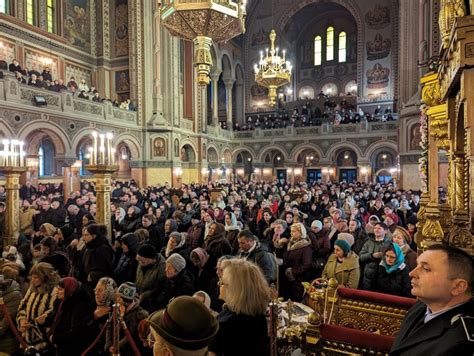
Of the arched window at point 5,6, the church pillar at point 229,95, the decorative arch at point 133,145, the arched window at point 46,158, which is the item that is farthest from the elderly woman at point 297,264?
the church pillar at point 229,95

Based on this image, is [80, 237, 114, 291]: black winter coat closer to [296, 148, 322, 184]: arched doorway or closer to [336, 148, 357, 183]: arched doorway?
[296, 148, 322, 184]: arched doorway

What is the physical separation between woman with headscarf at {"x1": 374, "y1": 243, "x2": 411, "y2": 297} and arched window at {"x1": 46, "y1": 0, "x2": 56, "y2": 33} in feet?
69.2

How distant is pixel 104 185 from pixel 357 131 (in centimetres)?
2355

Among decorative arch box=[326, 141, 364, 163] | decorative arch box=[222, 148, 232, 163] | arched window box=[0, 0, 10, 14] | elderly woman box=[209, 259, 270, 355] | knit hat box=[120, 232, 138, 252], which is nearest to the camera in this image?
elderly woman box=[209, 259, 270, 355]

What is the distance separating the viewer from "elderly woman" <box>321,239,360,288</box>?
4270 mm

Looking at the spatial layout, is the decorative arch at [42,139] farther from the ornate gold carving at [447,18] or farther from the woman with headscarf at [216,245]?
the ornate gold carving at [447,18]

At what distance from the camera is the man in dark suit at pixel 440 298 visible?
1741 millimetres

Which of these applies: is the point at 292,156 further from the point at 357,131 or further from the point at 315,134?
the point at 357,131

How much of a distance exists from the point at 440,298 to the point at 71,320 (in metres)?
3.01

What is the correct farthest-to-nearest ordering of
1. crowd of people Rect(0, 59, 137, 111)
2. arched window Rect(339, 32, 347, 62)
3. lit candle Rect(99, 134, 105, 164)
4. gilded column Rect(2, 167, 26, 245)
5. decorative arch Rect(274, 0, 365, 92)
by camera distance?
arched window Rect(339, 32, 347, 62) → decorative arch Rect(274, 0, 365, 92) → crowd of people Rect(0, 59, 137, 111) → gilded column Rect(2, 167, 26, 245) → lit candle Rect(99, 134, 105, 164)

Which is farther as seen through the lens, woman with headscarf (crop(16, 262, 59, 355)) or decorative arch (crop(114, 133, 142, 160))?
decorative arch (crop(114, 133, 142, 160))

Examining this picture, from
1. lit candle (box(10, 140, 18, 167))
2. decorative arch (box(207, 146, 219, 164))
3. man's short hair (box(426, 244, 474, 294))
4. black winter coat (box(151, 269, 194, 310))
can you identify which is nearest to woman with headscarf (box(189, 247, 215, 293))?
black winter coat (box(151, 269, 194, 310))

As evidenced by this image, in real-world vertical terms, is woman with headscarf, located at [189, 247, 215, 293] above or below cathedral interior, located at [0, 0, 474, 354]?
below

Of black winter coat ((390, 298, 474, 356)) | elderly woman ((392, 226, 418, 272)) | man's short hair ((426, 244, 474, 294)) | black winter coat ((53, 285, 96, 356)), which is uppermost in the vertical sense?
man's short hair ((426, 244, 474, 294))
